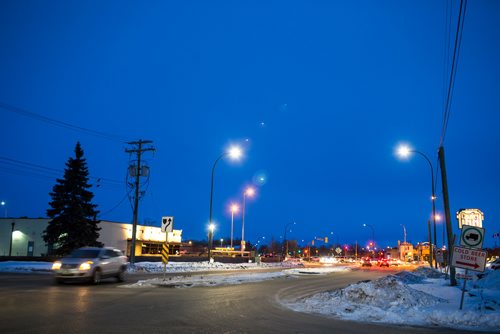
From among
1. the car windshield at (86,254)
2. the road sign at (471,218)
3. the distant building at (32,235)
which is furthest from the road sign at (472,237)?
the distant building at (32,235)

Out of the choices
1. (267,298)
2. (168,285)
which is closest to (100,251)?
(168,285)

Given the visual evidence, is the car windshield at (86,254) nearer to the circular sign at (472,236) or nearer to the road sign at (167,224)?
the road sign at (167,224)

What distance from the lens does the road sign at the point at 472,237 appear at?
14.5m

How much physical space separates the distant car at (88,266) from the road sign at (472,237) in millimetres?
15477

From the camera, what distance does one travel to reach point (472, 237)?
48.0 ft

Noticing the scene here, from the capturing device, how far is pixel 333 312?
14.2 m

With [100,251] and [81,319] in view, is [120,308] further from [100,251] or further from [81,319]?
[100,251]

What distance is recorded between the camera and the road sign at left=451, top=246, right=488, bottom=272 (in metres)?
14.2

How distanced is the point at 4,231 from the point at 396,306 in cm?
6487

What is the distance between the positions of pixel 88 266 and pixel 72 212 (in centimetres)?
2753

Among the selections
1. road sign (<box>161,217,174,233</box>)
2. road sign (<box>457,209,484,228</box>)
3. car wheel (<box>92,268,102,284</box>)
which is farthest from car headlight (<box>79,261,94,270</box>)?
road sign (<box>457,209,484,228</box>)

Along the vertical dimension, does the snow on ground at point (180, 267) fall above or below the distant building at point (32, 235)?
below

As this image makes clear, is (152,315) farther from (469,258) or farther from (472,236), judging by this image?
(472,236)

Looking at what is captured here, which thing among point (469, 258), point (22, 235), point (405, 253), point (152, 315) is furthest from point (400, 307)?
point (405, 253)
